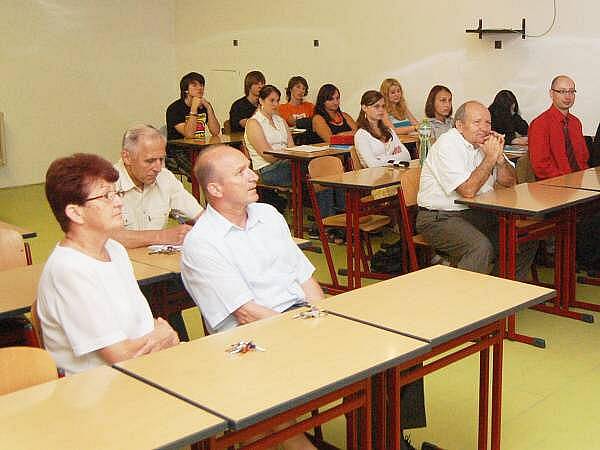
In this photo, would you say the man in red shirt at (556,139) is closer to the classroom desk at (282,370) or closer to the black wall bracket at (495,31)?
the black wall bracket at (495,31)

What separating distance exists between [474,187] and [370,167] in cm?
146

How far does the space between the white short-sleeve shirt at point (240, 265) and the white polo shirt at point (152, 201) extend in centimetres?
96

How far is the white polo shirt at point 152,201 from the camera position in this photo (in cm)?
394

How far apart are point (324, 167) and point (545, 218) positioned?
4.86 feet

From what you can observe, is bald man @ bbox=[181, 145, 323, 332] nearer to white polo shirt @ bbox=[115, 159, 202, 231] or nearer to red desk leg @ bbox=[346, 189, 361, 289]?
white polo shirt @ bbox=[115, 159, 202, 231]

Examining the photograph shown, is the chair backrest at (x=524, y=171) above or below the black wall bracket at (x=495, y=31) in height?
below

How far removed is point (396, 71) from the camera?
27.7 feet

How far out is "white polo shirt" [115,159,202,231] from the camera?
12.9ft

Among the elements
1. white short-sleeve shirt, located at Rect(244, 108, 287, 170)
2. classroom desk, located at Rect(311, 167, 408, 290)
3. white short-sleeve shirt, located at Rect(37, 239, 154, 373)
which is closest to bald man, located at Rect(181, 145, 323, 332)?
white short-sleeve shirt, located at Rect(37, 239, 154, 373)

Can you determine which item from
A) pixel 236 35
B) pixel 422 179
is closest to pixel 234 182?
pixel 422 179

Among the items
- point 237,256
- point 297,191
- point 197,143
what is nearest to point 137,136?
point 237,256

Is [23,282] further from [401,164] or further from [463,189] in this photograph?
[401,164]

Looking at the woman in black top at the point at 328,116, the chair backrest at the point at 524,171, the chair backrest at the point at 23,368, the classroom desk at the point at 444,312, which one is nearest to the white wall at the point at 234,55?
the woman in black top at the point at 328,116

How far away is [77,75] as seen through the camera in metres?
10.3
